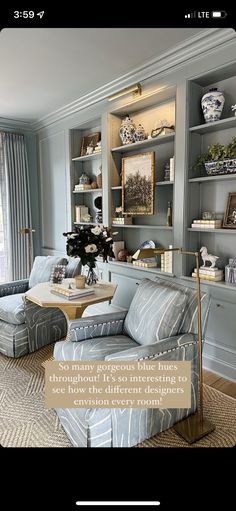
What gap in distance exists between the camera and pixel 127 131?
9.59 feet

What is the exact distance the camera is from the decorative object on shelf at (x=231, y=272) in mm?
2197

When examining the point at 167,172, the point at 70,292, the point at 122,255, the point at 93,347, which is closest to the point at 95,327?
the point at 93,347

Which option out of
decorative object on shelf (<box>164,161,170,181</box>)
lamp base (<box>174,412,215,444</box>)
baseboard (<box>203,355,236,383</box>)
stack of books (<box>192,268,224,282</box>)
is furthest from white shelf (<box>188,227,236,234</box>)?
lamp base (<box>174,412,215,444</box>)

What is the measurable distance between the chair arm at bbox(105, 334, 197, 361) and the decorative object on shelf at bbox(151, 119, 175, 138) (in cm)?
174

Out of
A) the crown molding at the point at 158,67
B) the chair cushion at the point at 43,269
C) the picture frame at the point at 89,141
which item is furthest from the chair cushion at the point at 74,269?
the crown molding at the point at 158,67

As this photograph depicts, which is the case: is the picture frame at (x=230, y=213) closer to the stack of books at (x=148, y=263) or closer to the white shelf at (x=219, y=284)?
the white shelf at (x=219, y=284)

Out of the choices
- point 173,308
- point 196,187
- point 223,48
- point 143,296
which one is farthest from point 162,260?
point 223,48

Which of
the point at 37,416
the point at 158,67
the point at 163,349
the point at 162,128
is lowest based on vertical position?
the point at 37,416

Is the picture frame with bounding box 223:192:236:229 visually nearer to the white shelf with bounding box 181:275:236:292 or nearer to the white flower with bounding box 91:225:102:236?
the white shelf with bounding box 181:275:236:292

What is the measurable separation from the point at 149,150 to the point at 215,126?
2.72 feet

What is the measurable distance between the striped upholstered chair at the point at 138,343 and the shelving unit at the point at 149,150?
3.22 feet
